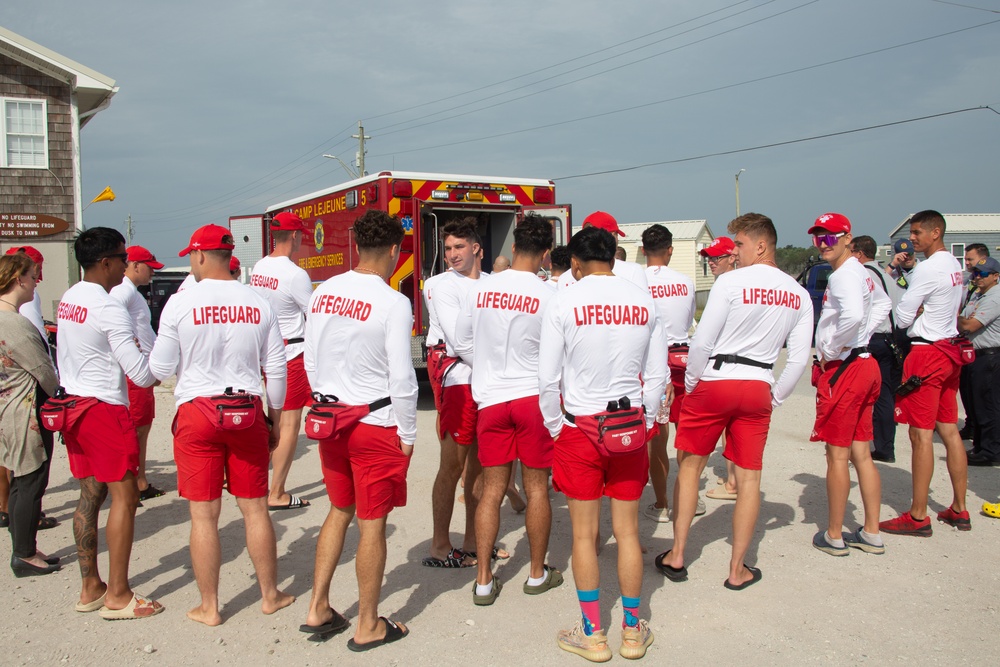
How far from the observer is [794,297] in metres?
3.83

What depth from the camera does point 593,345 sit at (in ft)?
10.3

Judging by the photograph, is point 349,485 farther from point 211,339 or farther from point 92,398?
point 92,398

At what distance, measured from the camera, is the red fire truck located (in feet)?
27.7

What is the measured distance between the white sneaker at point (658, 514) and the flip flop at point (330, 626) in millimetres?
2372

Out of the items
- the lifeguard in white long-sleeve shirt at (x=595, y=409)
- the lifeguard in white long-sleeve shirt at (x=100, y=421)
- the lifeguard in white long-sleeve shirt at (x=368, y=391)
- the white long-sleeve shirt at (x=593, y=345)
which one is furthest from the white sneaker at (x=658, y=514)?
the lifeguard in white long-sleeve shirt at (x=100, y=421)

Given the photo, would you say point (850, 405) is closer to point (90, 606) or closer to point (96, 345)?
point (96, 345)

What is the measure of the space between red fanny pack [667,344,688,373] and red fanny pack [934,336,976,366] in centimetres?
160

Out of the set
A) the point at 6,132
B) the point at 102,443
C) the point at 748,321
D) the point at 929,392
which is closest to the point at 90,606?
the point at 102,443

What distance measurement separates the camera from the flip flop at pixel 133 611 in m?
3.62

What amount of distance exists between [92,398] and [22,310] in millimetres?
1639

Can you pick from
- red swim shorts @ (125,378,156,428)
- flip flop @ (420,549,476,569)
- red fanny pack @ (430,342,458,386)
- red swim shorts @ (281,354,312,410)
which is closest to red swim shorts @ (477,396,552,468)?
red fanny pack @ (430,342,458,386)

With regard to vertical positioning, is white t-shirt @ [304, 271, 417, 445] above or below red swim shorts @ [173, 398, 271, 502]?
above

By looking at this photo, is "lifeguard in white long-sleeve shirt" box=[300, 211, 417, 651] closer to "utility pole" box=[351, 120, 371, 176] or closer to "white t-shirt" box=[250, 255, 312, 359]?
"white t-shirt" box=[250, 255, 312, 359]

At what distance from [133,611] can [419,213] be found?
18.6 feet
